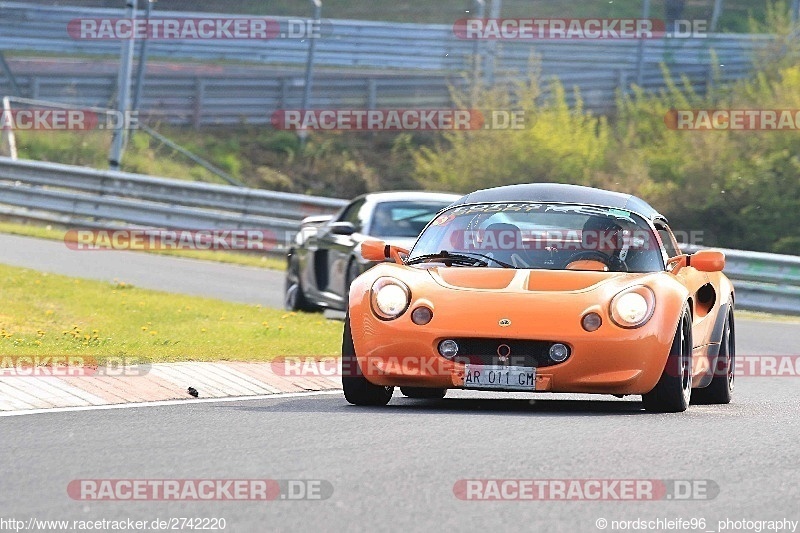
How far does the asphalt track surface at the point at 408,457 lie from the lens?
6238 mm

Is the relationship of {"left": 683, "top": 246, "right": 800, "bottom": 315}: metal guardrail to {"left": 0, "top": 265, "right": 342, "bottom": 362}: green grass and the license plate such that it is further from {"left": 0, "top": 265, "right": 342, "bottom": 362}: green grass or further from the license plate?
the license plate

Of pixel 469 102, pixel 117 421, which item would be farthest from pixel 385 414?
pixel 469 102

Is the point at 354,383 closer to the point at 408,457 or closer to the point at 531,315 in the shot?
the point at 531,315

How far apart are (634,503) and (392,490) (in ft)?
3.02

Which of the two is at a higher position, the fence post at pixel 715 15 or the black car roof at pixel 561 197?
the fence post at pixel 715 15

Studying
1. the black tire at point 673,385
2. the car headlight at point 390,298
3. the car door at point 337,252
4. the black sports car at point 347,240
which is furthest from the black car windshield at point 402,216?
the black tire at point 673,385

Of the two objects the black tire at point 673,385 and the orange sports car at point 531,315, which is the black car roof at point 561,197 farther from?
the black tire at point 673,385

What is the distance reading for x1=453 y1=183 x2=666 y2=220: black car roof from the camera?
11039 mm

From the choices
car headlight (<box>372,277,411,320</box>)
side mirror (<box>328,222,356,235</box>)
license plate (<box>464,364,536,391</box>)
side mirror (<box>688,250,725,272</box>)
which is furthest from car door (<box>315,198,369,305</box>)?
license plate (<box>464,364,536,391</box>)

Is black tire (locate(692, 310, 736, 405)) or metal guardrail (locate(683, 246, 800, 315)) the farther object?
metal guardrail (locate(683, 246, 800, 315))

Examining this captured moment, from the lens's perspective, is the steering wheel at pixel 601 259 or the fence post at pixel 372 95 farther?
the fence post at pixel 372 95

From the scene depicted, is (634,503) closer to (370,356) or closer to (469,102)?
(370,356)

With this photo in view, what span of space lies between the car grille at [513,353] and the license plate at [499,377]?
3 centimetres

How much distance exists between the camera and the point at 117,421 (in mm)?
8836
